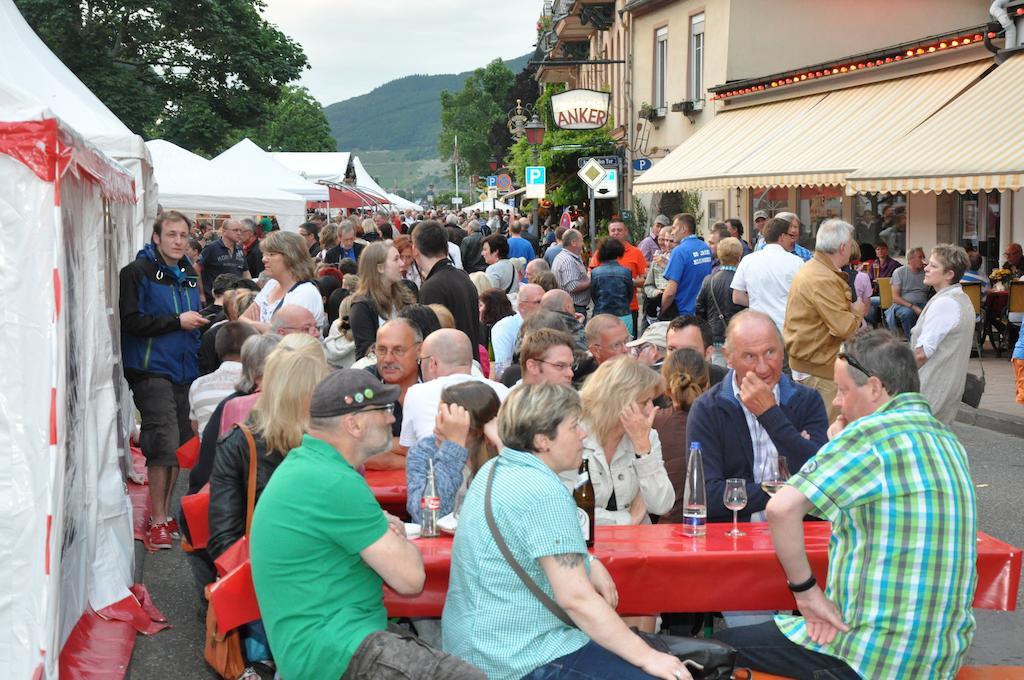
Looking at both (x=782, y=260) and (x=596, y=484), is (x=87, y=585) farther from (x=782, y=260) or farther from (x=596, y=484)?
(x=782, y=260)

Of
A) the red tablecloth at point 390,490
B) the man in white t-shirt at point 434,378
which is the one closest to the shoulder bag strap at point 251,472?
the red tablecloth at point 390,490

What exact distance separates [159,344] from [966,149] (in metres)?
10.4

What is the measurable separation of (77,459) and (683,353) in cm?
316

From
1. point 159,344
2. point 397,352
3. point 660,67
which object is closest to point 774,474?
point 397,352

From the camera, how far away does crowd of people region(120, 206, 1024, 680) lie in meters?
3.83

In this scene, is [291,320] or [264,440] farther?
[291,320]

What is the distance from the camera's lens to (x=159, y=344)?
25.7 feet

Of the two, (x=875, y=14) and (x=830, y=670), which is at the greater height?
(x=875, y=14)

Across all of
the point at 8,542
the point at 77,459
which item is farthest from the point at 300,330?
the point at 8,542

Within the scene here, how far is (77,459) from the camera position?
5.85m

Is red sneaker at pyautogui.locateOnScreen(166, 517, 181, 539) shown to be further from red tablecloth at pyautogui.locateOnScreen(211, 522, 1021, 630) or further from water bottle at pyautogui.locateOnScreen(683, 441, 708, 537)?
water bottle at pyautogui.locateOnScreen(683, 441, 708, 537)

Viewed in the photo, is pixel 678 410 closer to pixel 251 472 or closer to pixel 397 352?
pixel 397 352

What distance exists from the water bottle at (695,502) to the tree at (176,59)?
3265cm

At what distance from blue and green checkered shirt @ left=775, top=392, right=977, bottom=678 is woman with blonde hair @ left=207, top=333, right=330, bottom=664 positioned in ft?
7.44
